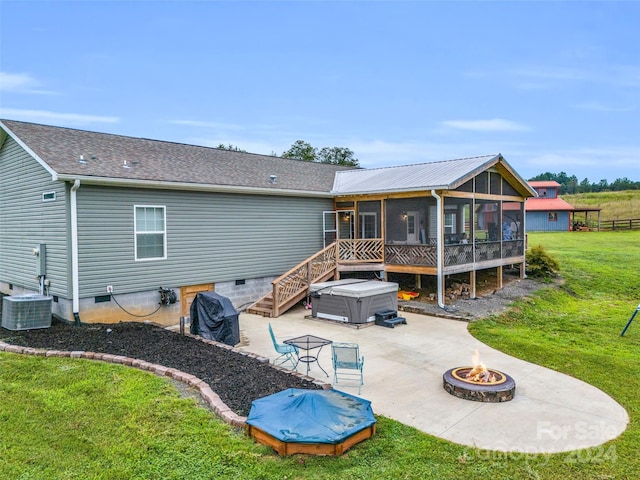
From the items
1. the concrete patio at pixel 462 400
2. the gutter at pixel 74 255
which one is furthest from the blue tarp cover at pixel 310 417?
the gutter at pixel 74 255

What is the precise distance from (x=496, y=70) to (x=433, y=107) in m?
7.29

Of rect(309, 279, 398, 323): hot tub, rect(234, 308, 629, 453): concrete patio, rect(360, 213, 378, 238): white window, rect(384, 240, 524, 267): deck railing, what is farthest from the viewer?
rect(360, 213, 378, 238): white window

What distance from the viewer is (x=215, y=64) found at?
24.5 meters

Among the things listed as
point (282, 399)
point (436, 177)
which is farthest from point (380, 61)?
point (282, 399)

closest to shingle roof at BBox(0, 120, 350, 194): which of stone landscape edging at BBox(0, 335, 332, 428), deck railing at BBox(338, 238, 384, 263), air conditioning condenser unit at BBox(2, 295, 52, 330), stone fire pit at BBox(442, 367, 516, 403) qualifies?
deck railing at BBox(338, 238, 384, 263)

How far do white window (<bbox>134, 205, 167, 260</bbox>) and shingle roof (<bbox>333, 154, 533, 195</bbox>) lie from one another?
663 cm

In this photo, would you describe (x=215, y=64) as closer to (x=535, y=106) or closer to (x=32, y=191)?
(x=32, y=191)

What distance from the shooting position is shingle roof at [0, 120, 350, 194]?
1041 centimetres

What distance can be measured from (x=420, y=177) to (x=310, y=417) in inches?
453

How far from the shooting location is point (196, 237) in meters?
12.5

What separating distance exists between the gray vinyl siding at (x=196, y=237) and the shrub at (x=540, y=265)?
366 inches

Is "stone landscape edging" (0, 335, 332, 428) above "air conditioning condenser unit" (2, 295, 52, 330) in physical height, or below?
below

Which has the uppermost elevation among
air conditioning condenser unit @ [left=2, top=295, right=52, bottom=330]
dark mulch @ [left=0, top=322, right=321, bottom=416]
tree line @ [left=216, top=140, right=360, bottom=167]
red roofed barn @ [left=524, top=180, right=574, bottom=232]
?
tree line @ [left=216, top=140, right=360, bottom=167]

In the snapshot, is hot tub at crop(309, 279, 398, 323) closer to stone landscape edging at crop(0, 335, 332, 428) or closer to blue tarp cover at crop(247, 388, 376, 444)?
stone landscape edging at crop(0, 335, 332, 428)
